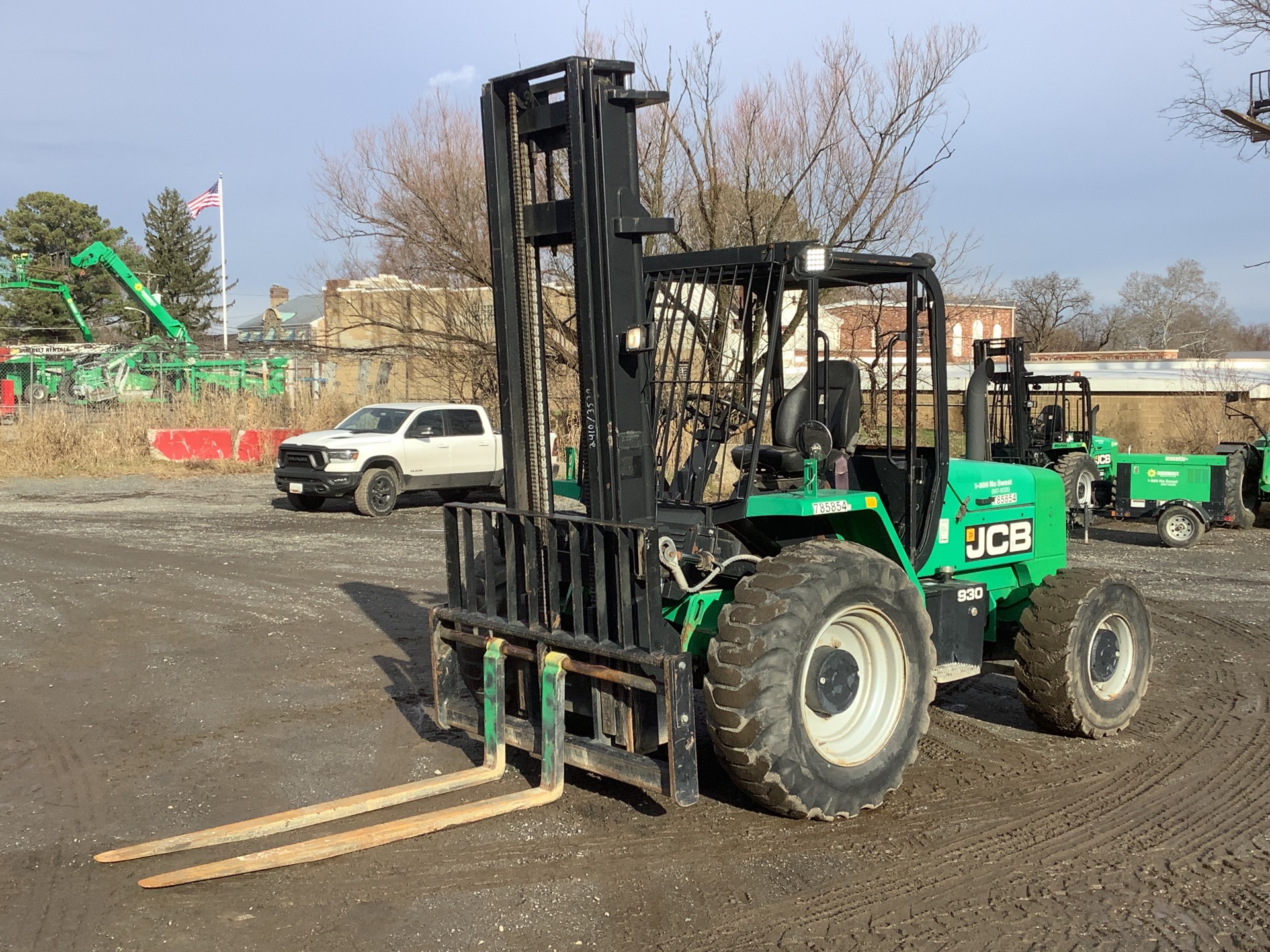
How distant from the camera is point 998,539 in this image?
6.85 meters

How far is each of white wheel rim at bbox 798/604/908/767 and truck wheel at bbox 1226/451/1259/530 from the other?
13162mm

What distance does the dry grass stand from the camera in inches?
958

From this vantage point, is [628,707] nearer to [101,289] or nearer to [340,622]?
[340,622]

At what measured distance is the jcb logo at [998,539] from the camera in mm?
6641

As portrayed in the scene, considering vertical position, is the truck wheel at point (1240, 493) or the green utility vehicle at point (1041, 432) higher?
the green utility vehicle at point (1041, 432)

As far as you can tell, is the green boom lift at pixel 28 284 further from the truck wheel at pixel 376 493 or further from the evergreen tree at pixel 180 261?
the truck wheel at pixel 376 493

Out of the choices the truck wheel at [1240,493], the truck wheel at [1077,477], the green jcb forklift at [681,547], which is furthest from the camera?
the truck wheel at [1077,477]

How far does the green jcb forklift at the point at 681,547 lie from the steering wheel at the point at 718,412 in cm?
1

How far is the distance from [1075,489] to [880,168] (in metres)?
7.33

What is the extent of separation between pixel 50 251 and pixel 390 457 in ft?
160

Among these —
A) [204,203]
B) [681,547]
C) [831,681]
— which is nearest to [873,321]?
[681,547]

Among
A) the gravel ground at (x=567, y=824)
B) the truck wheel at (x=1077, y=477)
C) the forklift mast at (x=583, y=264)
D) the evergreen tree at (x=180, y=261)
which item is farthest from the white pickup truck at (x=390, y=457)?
the evergreen tree at (x=180, y=261)

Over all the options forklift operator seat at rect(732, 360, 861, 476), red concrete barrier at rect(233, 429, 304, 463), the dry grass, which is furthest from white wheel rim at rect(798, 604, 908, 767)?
red concrete barrier at rect(233, 429, 304, 463)

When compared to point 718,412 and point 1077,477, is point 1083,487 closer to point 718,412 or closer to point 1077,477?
point 1077,477
